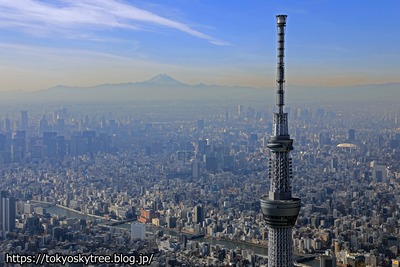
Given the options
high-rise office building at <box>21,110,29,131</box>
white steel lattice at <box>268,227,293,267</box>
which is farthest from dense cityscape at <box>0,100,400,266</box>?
white steel lattice at <box>268,227,293,267</box>

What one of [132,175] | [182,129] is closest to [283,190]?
[182,129]

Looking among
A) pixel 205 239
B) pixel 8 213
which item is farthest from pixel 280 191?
pixel 8 213

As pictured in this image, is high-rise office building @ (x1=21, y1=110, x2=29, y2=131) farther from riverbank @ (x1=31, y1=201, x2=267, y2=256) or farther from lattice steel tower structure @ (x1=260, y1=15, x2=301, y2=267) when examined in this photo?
lattice steel tower structure @ (x1=260, y1=15, x2=301, y2=267)

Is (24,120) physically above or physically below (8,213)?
above

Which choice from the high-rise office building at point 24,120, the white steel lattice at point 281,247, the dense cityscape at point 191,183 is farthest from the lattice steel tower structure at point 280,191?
the high-rise office building at point 24,120

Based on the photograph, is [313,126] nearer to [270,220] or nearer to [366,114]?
[366,114]

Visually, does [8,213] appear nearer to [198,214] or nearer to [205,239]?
[205,239]
